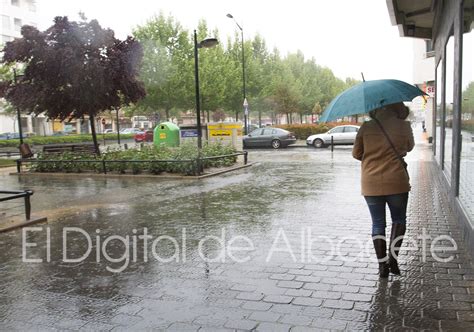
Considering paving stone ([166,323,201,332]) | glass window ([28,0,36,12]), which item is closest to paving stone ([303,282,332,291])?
paving stone ([166,323,201,332])

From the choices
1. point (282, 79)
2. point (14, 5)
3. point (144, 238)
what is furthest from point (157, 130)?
point (14, 5)

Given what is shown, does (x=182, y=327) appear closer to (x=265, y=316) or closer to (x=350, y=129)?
(x=265, y=316)

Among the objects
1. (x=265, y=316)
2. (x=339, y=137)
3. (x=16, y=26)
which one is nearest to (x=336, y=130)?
(x=339, y=137)

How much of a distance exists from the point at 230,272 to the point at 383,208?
1.71 m

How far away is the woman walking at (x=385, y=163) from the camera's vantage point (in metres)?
4.44

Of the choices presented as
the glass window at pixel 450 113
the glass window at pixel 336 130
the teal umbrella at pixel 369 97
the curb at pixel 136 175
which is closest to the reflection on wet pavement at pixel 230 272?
the glass window at pixel 450 113

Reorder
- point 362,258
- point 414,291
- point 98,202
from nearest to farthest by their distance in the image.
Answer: point 414,291 < point 362,258 < point 98,202

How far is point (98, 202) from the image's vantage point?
9.76m

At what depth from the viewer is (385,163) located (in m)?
4.46

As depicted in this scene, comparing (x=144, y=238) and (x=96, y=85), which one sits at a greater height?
(x=96, y=85)

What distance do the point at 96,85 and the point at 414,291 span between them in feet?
46.5

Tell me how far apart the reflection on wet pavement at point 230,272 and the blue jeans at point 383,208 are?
0.53m

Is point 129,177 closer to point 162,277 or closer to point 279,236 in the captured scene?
point 279,236

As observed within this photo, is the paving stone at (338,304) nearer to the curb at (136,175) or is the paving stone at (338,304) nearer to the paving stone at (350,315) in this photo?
the paving stone at (350,315)
